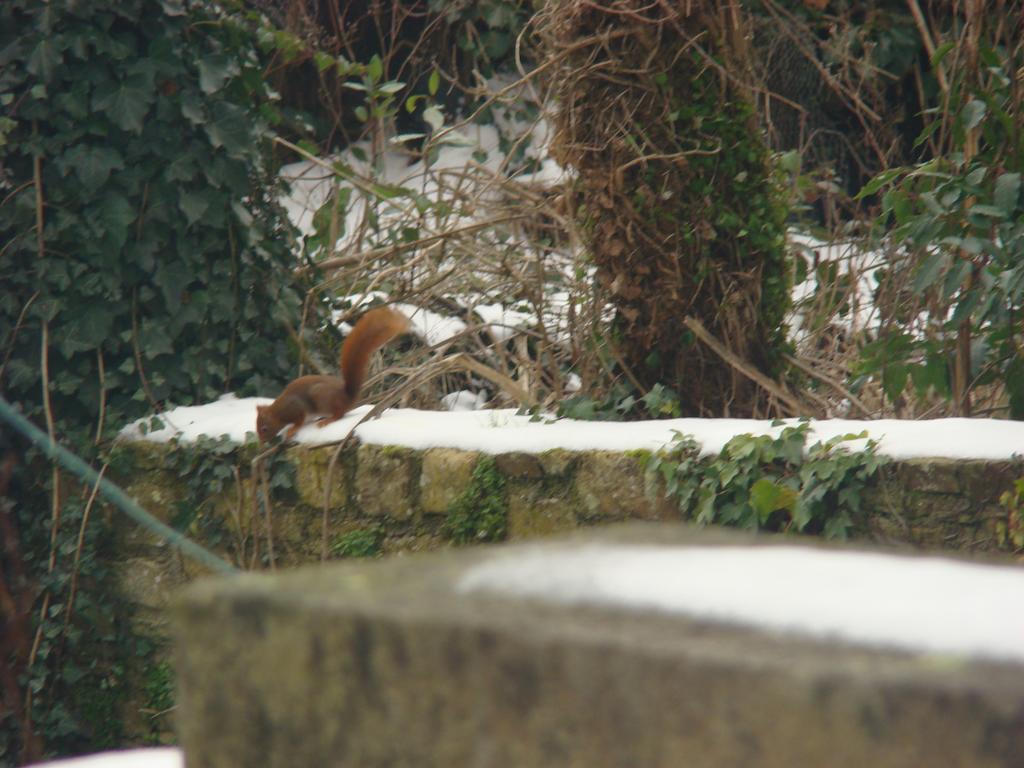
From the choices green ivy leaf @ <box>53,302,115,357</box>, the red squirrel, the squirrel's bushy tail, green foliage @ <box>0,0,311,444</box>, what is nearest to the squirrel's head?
the red squirrel

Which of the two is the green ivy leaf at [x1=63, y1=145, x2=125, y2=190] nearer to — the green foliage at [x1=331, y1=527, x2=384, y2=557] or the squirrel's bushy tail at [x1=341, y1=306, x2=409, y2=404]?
the squirrel's bushy tail at [x1=341, y1=306, x2=409, y2=404]

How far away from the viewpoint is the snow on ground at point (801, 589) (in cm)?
99

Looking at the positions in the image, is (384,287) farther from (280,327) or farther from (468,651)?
(468,651)

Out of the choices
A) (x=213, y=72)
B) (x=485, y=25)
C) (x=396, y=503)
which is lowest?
(x=396, y=503)

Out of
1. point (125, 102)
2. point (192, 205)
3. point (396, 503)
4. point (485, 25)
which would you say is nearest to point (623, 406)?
point (396, 503)

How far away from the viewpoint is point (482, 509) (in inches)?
147

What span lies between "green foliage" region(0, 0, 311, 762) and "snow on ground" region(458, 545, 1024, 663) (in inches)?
142

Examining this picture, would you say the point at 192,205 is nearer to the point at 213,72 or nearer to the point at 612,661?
the point at 213,72

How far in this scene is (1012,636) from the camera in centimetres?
97

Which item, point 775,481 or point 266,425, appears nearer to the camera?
point 775,481

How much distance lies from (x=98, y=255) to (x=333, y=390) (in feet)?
3.84

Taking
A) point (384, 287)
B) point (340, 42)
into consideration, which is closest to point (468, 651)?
point (384, 287)

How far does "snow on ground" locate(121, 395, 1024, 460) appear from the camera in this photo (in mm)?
3076

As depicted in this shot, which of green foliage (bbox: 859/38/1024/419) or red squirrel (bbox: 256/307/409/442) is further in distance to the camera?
red squirrel (bbox: 256/307/409/442)
